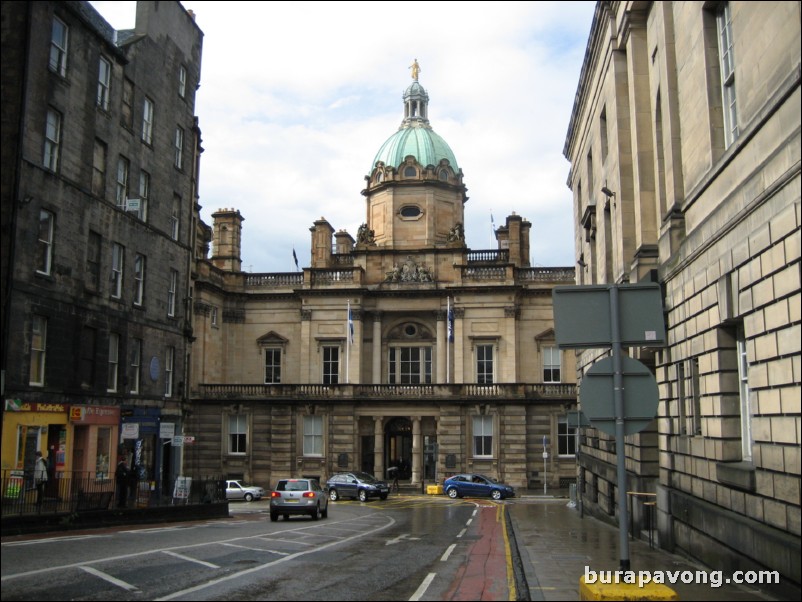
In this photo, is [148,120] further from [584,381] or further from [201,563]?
[584,381]

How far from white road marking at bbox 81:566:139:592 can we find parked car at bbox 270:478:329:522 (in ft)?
46.2

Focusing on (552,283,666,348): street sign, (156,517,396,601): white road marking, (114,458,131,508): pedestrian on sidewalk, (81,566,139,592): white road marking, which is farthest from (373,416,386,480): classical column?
(552,283,666,348): street sign

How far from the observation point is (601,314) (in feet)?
35.5

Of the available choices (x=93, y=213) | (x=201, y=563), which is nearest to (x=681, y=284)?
(x=201, y=563)

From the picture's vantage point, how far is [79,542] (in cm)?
1805

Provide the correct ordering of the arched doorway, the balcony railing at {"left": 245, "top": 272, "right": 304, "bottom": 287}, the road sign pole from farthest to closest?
the balcony railing at {"left": 245, "top": 272, "right": 304, "bottom": 287} < the arched doorway < the road sign pole

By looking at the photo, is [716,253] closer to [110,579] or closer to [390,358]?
[110,579]

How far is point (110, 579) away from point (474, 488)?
3482cm

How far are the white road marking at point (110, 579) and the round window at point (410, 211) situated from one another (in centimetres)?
4985

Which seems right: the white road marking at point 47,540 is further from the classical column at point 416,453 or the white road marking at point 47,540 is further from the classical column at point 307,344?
the classical column at point 307,344

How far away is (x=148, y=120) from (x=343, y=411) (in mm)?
25715

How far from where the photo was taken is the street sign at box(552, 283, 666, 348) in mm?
10734

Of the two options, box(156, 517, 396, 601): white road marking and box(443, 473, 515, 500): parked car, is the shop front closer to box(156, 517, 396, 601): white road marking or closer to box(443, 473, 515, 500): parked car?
box(156, 517, 396, 601): white road marking

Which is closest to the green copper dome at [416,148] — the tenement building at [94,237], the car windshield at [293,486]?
the tenement building at [94,237]
